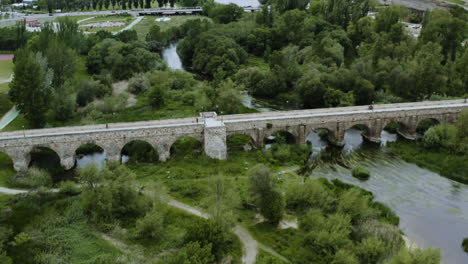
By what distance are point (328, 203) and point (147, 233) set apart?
16777 millimetres

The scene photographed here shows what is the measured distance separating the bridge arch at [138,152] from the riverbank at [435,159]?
30.2 meters

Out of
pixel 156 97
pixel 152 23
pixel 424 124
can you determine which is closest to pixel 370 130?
pixel 424 124

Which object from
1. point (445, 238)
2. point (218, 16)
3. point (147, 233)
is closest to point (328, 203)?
point (445, 238)

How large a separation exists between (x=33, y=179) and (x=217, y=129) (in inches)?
805

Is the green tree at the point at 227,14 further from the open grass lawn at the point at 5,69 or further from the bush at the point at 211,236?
the bush at the point at 211,236

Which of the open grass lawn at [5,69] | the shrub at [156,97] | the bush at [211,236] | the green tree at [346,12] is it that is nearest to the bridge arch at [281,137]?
the shrub at [156,97]

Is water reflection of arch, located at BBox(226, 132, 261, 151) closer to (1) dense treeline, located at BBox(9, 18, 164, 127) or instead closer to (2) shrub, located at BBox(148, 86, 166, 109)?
(2) shrub, located at BBox(148, 86, 166, 109)

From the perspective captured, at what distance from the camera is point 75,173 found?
48312 mm

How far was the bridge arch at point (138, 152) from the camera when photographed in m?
50.6

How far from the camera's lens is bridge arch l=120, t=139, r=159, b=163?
166 ft

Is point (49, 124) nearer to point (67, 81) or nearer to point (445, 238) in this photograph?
point (67, 81)

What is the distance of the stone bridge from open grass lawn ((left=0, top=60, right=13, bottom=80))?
1259 inches

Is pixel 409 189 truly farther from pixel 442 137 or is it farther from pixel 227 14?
pixel 227 14

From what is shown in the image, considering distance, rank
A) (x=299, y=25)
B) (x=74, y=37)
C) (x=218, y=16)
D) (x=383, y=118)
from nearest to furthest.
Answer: (x=383, y=118)
(x=74, y=37)
(x=299, y=25)
(x=218, y=16)
